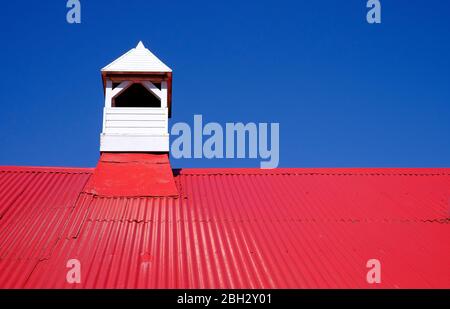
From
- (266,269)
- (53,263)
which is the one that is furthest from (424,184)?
(53,263)

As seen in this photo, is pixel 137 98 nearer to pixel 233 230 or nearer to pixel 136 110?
pixel 136 110

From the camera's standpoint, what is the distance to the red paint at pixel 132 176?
34.2ft

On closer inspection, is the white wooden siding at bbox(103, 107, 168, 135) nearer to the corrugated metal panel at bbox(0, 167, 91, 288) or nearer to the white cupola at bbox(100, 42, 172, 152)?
the white cupola at bbox(100, 42, 172, 152)

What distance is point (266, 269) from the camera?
7594 millimetres

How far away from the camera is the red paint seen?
1042 cm

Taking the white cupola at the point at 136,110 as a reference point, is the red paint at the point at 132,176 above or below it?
below

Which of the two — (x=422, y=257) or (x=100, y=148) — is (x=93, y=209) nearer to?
(x=100, y=148)

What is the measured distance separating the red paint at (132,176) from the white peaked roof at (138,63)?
2.34m

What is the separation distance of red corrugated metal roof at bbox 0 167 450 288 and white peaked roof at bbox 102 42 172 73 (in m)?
2.86

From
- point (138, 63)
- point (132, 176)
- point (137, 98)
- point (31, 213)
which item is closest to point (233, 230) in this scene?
point (132, 176)

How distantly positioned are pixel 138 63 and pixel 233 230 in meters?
5.66

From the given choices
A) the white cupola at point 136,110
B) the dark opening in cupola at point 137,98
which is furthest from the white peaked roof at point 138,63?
the dark opening in cupola at point 137,98

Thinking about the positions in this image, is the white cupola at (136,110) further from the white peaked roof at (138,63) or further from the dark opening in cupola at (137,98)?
the dark opening in cupola at (137,98)

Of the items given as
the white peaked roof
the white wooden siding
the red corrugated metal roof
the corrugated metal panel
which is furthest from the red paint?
the white peaked roof
